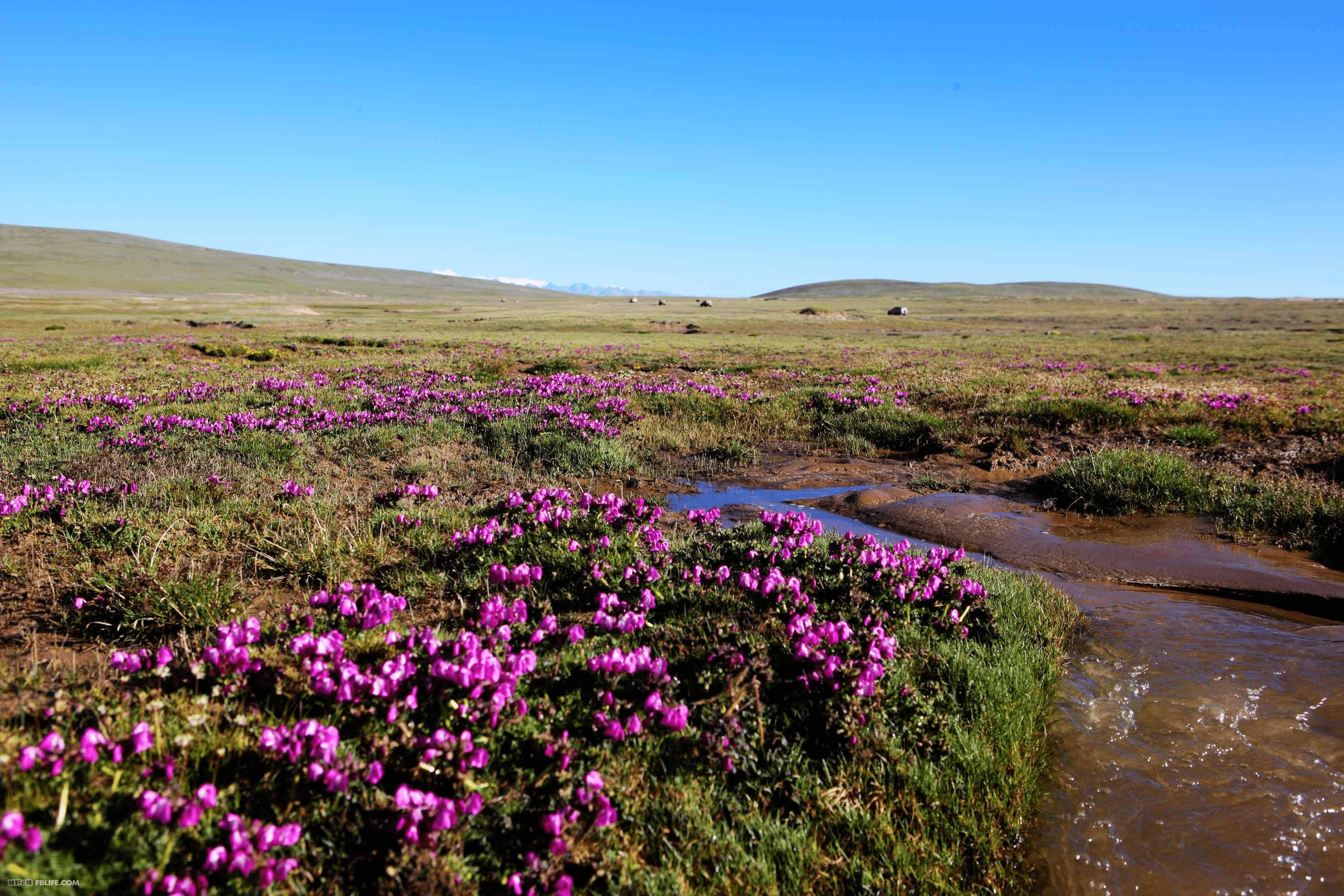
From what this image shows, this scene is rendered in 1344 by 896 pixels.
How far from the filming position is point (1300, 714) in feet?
14.9

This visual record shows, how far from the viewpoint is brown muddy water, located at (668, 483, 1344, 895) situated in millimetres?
3479

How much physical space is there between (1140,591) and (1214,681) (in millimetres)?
1939

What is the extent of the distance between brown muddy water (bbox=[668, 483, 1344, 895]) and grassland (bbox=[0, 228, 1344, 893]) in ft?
0.94

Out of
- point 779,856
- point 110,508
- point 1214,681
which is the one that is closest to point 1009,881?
point 779,856

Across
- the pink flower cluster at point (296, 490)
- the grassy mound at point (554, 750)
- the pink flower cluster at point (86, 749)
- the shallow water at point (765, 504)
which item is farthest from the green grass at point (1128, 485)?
the pink flower cluster at point (86, 749)

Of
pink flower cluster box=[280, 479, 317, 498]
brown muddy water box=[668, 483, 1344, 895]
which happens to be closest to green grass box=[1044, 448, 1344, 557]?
brown muddy water box=[668, 483, 1344, 895]

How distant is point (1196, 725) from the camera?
14.6 ft

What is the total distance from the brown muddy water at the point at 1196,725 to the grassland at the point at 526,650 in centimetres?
29

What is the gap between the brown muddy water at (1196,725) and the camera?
348 centimetres

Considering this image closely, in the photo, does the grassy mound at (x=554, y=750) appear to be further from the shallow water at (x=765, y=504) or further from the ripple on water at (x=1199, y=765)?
the shallow water at (x=765, y=504)

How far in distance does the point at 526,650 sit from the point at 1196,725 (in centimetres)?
429

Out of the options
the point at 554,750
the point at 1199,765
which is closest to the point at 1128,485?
the point at 1199,765

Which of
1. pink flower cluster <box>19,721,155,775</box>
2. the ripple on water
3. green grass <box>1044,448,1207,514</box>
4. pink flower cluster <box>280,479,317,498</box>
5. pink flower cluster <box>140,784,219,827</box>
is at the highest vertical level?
green grass <box>1044,448,1207,514</box>

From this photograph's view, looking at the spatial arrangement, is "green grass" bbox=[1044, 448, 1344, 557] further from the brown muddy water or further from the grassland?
the brown muddy water
